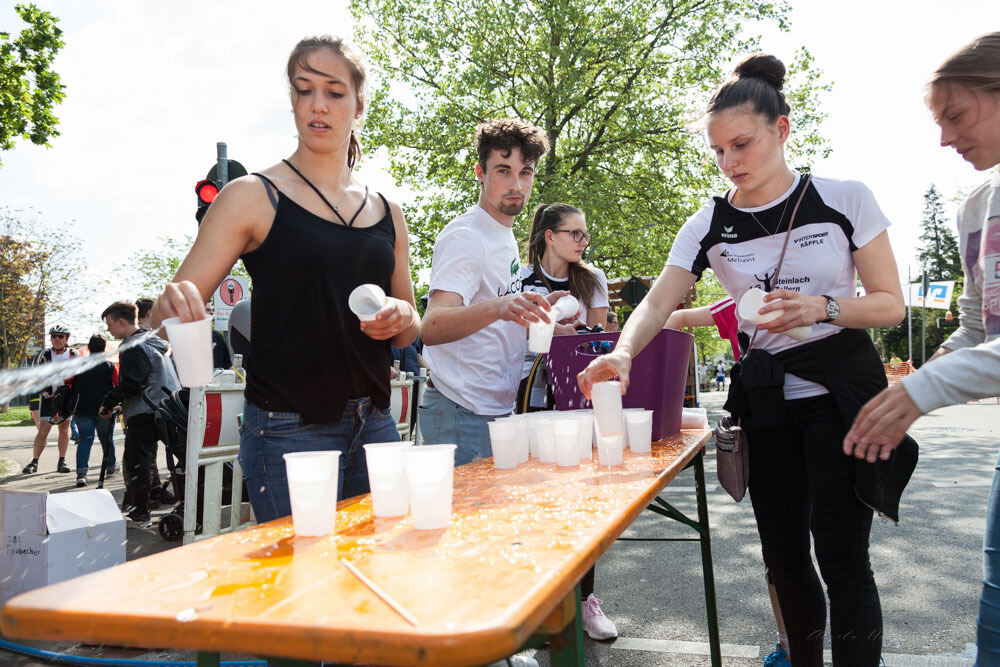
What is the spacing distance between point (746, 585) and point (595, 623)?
126 cm

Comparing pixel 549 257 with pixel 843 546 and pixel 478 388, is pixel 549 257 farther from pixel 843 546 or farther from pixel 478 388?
pixel 843 546

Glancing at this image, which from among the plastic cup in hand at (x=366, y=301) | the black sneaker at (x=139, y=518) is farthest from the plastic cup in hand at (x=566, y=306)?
the black sneaker at (x=139, y=518)

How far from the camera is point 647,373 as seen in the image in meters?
2.77

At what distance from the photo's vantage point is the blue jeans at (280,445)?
196 centimetres

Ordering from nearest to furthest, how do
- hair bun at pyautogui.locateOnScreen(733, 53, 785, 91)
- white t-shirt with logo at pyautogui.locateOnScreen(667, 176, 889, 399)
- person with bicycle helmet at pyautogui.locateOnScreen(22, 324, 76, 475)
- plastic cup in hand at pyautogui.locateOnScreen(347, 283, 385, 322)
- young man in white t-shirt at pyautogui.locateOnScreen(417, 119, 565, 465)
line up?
plastic cup in hand at pyautogui.locateOnScreen(347, 283, 385, 322)
white t-shirt with logo at pyautogui.locateOnScreen(667, 176, 889, 399)
hair bun at pyautogui.locateOnScreen(733, 53, 785, 91)
young man in white t-shirt at pyautogui.locateOnScreen(417, 119, 565, 465)
person with bicycle helmet at pyautogui.locateOnScreen(22, 324, 76, 475)

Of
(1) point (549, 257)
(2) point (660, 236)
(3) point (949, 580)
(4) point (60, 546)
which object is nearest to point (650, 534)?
(3) point (949, 580)

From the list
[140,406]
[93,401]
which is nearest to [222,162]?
[140,406]

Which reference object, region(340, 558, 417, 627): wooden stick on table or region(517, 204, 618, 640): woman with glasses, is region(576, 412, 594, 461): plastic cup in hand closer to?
region(340, 558, 417, 627): wooden stick on table

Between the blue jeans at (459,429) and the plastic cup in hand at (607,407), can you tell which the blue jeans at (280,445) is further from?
the blue jeans at (459,429)

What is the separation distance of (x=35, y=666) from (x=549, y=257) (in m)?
3.23

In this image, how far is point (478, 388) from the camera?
9.47 ft

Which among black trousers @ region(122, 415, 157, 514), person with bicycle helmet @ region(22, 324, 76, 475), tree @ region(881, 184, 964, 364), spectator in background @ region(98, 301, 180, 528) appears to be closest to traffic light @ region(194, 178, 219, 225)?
spectator in background @ region(98, 301, 180, 528)

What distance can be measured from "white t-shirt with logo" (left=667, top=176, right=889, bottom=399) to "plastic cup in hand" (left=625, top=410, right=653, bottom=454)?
0.49 m

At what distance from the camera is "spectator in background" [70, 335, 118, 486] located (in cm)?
868
